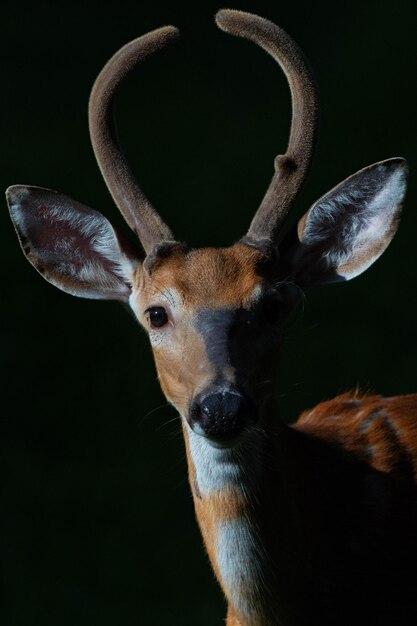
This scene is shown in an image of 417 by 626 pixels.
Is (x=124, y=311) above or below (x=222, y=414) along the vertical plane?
above

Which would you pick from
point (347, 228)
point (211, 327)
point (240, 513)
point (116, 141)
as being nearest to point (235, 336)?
point (211, 327)

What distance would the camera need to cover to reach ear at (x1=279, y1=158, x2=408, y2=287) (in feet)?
14.7

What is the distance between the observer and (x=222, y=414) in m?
3.81

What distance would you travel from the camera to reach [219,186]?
7594 millimetres

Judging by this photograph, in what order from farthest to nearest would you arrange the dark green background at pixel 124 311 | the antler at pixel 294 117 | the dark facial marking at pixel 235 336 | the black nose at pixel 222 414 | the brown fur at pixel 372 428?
the dark green background at pixel 124 311 < the brown fur at pixel 372 428 < the antler at pixel 294 117 < the dark facial marking at pixel 235 336 < the black nose at pixel 222 414

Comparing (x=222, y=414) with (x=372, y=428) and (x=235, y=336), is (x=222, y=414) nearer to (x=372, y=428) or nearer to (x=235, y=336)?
(x=235, y=336)

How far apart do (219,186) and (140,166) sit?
381 mm

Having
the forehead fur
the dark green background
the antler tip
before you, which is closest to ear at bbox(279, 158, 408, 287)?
the forehead fur

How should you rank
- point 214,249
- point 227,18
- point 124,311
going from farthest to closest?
point 124,311 < point 227,18 < point 214,249

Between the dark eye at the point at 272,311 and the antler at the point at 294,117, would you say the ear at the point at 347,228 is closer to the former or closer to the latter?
the antler at the point at 294,117

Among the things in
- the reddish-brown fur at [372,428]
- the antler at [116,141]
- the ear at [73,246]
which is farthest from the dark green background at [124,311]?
the antler at [116,141]

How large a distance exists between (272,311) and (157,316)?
0.98 ft

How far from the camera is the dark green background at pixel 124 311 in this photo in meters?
7.04

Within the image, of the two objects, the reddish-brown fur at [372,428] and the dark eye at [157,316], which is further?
the reddish-brown fur at [372,428]
